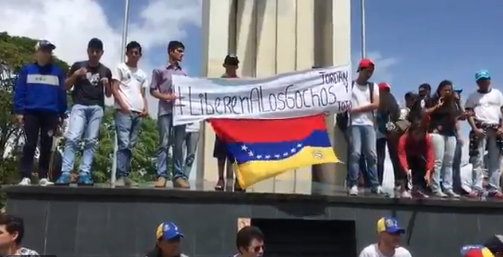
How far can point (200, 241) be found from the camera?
22.3 ft

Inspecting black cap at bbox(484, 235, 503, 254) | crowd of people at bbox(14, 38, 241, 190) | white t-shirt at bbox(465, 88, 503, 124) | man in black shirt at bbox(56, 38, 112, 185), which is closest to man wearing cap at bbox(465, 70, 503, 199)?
white t-shirt at bbox(465, 88, 503, 124)

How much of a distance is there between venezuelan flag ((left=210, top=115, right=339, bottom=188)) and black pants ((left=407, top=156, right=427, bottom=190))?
3.76ft

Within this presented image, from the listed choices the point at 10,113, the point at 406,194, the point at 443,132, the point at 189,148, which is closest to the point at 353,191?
the point at 406,194

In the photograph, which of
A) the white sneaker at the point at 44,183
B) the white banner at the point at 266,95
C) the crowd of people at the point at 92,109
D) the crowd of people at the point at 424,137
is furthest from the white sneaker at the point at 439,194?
the white sneaker at the point at 44,183

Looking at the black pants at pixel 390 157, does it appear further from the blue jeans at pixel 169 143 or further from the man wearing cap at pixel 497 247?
the man wearing cap at pixel 497 247

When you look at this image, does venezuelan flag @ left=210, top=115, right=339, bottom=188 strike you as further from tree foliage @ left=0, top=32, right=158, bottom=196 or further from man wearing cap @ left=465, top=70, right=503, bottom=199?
tree foliage @ left=0, top=32, right=158, bottom=196

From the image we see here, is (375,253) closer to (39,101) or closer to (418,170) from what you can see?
(418,170)

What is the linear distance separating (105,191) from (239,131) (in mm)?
1825

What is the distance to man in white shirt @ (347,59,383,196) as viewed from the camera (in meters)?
7.65

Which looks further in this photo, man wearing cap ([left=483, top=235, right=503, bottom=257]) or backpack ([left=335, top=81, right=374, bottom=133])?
backpack ([left=335, top=81, right=374, bottom=133])

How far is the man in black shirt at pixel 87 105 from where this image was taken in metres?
6.96

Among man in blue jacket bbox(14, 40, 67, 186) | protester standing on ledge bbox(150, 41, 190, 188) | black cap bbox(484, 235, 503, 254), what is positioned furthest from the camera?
protester standing on ledge bbox(150, 41, 190, 188)

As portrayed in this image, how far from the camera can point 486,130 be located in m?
8.41

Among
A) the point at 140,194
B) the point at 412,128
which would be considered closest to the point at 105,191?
the point at 140,194
